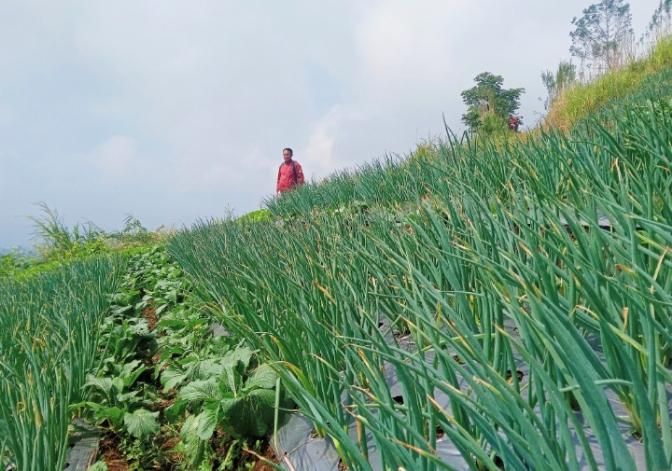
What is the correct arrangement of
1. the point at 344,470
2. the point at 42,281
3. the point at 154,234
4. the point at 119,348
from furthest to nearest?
the point at 154,234, the point at 42,281, the point at 119,348, the point at 344,470

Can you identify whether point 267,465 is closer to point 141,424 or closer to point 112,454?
point 141,424

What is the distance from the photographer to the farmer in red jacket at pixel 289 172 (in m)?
8.52

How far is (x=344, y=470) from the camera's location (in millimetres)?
1122

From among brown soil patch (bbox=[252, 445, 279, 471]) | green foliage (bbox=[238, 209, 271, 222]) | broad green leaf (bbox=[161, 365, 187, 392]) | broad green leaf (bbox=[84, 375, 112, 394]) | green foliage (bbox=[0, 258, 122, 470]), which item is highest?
green foliage (bbox=[238, 209, 271, 222])

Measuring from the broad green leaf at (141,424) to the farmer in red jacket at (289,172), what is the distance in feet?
22.5

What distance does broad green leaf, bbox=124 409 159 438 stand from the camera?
1697mm

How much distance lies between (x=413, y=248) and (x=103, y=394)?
4.55ft

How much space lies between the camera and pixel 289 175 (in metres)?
8.57

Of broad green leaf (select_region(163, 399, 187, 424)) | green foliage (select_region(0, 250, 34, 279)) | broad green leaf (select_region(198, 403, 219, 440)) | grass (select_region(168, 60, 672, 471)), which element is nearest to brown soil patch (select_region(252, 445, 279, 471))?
broad green leaf (select_region(198, 403, 219, 440))

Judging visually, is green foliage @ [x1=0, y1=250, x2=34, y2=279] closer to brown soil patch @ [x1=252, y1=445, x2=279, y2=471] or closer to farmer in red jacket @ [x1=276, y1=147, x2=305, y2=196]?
farmer in red jacket @ [x1=276, y1=147, x2=305, y2=196]

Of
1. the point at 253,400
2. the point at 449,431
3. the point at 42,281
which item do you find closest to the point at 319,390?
the point at 253,400

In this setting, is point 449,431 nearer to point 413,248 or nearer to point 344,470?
point 344,470

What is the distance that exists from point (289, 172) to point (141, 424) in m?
7.09

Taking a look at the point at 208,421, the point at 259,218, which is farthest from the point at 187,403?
the point at 259,218
